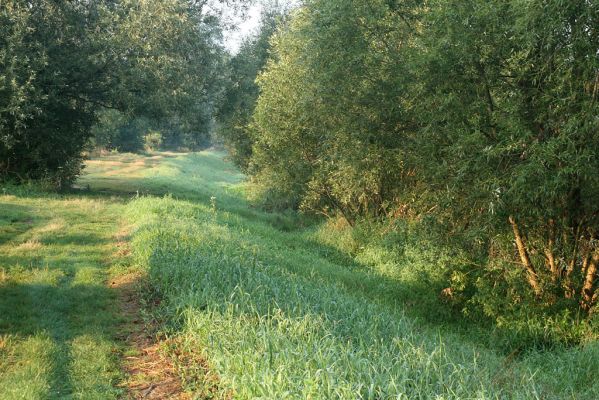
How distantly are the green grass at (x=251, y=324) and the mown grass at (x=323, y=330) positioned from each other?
3 centimetres

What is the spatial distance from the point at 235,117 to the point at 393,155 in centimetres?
1612

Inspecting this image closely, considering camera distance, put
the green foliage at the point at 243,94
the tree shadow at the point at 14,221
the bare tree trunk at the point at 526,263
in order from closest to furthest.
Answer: the bare tree trunk at the point at 526,263, the tree shadow at the point at 14,221, the green foliage at the point at 243,94

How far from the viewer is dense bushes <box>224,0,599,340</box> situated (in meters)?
9.61

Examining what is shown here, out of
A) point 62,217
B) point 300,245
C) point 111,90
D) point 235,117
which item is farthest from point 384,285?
point 235,117

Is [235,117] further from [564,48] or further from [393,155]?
[564,48]

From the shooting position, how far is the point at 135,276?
10.1m

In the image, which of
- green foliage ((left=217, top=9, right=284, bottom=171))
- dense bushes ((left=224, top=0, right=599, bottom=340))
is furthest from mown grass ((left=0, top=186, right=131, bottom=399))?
green foliage ((left=217, top=9, right=284, bottom=171))

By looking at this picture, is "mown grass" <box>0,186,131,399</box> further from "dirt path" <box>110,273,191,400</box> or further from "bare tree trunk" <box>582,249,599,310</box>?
"bare tree trunk" <box>582,249,599,310</box>

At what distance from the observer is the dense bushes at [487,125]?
9609 mm

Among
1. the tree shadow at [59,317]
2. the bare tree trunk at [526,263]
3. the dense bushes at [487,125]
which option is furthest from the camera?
the bare tree trunk at [526,263]

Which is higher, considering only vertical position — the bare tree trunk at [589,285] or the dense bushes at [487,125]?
the dense bushes at [487,125]

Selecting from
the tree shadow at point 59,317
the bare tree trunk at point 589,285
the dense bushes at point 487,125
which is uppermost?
the dense bushes at point 487,125

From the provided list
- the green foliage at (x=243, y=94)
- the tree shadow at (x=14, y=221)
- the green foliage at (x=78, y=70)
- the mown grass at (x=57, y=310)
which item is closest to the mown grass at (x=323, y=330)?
the mown grass at (x=57, y=310)

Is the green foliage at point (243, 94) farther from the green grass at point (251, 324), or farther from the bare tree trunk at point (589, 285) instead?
the bare tree trunk at point (589, 285)
